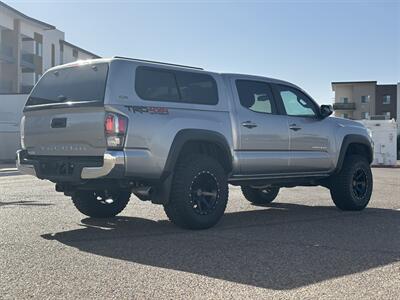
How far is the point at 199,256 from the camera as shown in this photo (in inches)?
226

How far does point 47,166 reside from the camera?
7121mm

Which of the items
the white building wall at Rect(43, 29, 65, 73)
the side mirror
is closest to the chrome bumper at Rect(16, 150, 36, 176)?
the side mirror

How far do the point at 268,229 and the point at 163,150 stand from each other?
1.90 meters

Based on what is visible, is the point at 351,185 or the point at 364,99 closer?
the point at 351,185

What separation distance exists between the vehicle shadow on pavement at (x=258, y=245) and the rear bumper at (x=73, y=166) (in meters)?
0.77

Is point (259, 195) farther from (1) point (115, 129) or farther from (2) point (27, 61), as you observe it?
(2) point (27, 61)

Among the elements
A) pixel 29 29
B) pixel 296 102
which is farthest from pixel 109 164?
pixel 29 29

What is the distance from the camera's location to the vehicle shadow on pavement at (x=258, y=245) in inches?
204

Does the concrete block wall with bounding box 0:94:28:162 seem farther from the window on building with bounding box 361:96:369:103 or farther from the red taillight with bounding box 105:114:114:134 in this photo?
the window on building with bounding box 361:96:369:103

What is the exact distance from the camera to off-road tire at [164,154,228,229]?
6977 mm

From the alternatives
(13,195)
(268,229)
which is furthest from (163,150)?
(13,195)

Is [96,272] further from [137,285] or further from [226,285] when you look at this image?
[226,285]

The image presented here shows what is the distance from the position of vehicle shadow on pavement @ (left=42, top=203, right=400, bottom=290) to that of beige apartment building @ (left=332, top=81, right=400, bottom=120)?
229 feet

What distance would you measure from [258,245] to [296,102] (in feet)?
11.0
